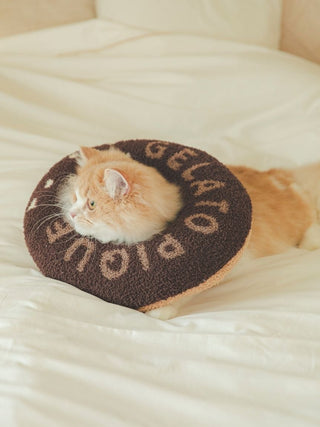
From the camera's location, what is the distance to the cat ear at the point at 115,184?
1161 mm

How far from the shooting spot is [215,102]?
1930mm

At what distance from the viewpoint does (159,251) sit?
3.69 feet

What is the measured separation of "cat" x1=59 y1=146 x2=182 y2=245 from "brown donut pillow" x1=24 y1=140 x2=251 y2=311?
41mm

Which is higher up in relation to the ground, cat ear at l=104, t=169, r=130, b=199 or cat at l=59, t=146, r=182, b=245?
cat ear at l=104, t=169, r=130, b=199

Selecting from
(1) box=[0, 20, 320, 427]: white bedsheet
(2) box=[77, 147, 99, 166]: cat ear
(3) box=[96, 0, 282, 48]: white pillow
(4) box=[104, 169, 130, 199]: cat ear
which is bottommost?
(1) box=[0, 20, 320, 427]: white bedsheet

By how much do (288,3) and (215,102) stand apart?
0.81 metres

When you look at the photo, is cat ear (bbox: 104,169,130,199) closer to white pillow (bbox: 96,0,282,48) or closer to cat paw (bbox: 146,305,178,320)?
cat paw (bbox: 146,305,178,320)

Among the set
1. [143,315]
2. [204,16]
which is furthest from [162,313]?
[204,16]

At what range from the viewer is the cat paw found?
3.69ft

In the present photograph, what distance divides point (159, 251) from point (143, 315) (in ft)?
0.58

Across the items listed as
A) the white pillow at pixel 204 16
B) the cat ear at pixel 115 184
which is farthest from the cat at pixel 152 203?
the white pillow at pixel 204 16

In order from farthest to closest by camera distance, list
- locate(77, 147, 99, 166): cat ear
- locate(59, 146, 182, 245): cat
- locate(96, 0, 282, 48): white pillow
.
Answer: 1. locate(96, 0, 282, 48): white pillow
2. locate(77, 147, 99, 166): cat ear
3. locate(59, 146, 182, 245): cat

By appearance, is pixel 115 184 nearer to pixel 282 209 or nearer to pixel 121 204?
pixel 121 204

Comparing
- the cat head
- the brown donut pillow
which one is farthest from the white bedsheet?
the cat head
